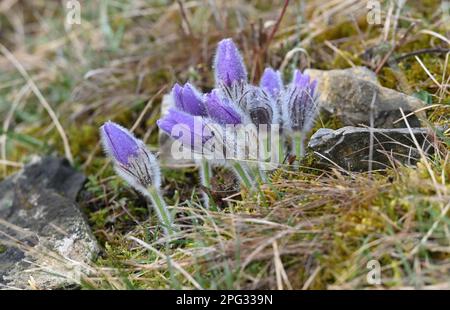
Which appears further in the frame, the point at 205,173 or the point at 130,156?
the point at 205,173

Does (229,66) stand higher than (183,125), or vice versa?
(229,66)

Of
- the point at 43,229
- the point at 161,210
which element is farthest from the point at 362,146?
the point at 43,229

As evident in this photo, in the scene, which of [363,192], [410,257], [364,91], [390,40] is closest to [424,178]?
[363,192]

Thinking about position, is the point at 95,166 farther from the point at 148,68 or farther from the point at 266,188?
the point at 266,188

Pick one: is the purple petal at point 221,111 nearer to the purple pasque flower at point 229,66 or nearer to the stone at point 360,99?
the purple pasque flower at point 229,66

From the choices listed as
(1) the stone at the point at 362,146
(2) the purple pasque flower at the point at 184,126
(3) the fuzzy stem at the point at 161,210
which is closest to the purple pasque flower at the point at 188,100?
(2) the purple pasque flower at the point at 184,126

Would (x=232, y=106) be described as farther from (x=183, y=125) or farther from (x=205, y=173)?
(x=205, y=173)

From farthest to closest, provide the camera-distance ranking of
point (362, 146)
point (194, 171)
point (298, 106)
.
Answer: point (194, 171) → point (298, 106) → point (362, 146)

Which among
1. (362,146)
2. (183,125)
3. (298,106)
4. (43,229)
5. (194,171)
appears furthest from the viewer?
(194,171)
